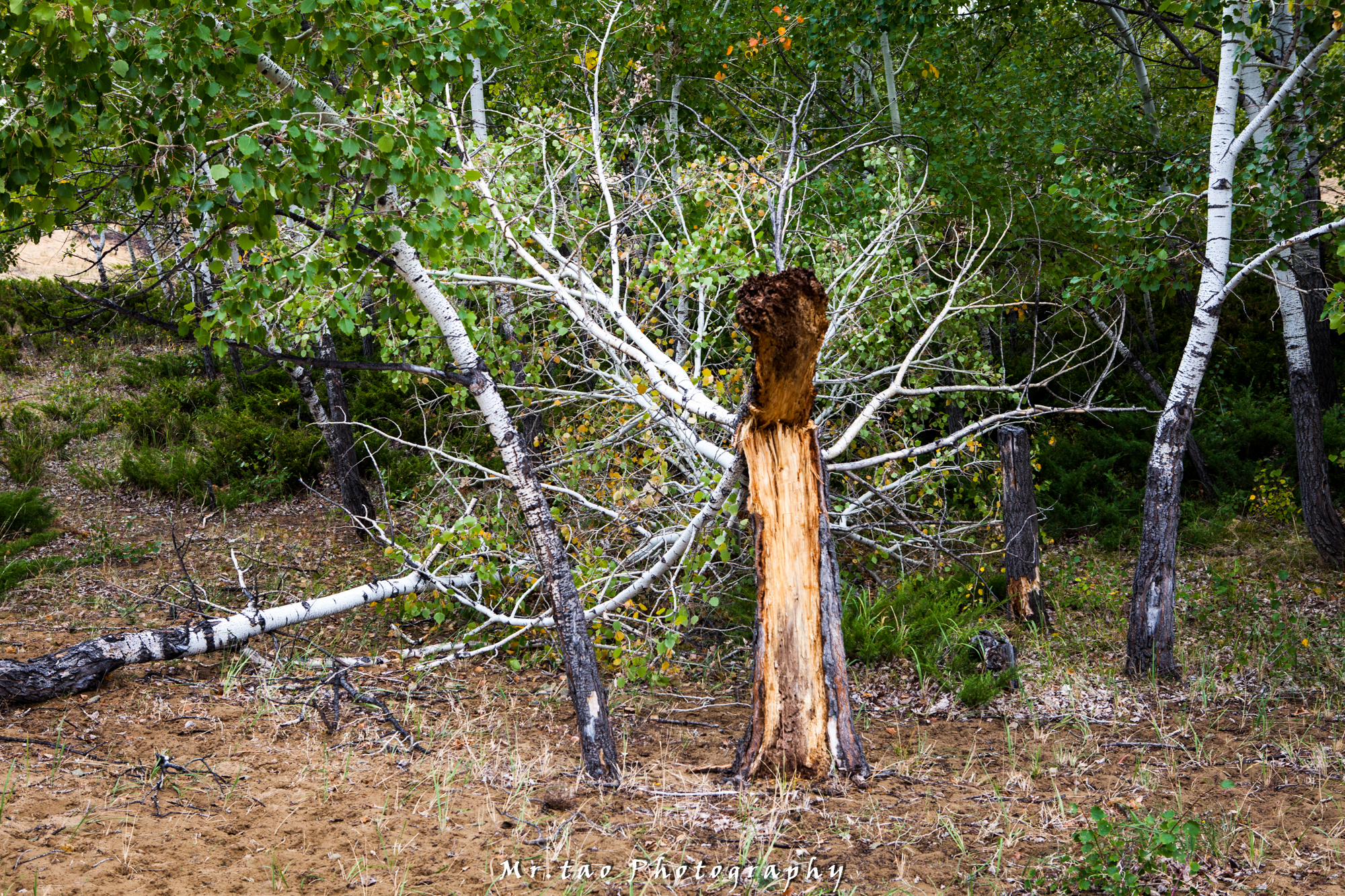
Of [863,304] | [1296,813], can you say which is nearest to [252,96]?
[863,304]

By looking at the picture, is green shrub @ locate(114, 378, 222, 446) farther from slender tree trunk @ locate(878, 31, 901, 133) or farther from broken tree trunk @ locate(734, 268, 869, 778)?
broken tree trunk @ locate(734, 268, 869, 778)

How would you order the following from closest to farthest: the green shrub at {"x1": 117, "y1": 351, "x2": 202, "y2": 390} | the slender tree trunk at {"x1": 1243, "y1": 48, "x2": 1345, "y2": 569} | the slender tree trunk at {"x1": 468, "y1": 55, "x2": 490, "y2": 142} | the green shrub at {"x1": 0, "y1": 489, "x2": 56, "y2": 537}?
the slender tree trunk at {"x1": 1243, "y1": 48, "x2": 1345, "y2": 569} < the slender tree trunk at {"x1": 468, "y1": 55, "x2": 490, "y2": 142} < the green shrub at {"x1": 0, "y1": 489, "x2": 56, "y2": 537} < the green shrub at {"x1": 117, "y1": 351, "x2": 202, "y2": 390}

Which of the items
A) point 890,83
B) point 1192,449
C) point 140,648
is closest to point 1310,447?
point 1192,449

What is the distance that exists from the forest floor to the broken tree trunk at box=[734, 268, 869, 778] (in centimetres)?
17

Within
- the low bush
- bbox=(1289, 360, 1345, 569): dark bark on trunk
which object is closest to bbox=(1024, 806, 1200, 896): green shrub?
the low bush

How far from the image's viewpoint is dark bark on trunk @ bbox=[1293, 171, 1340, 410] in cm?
791

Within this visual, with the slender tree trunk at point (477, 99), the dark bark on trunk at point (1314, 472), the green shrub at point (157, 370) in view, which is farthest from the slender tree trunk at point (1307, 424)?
the green shrub at point (157, 370)

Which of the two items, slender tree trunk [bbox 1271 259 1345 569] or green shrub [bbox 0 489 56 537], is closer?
slender tree trunk [bbox 1271 259 1345 569]

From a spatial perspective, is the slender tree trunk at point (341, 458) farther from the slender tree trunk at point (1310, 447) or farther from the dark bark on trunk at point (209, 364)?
the slender tree trunk at point (1310, 447)

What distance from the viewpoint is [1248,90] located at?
7.38 meters

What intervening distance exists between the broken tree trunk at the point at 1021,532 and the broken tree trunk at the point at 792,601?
3.34 m

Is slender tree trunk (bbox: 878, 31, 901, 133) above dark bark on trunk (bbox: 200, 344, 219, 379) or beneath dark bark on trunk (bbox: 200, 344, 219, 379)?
above

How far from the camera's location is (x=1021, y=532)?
278 inches

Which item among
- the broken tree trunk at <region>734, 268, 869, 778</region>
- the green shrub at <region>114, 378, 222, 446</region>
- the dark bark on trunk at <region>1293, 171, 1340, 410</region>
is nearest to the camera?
the broken tree trunk at <region>734, 268, 869, 778</region>
